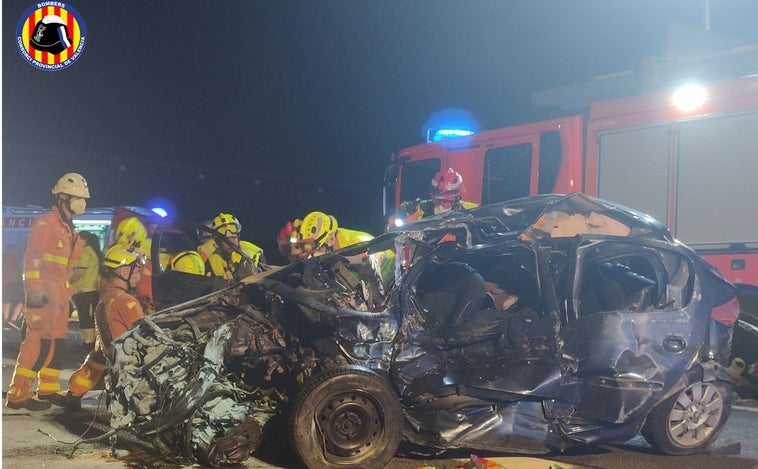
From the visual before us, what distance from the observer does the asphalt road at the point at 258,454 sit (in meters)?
4.65

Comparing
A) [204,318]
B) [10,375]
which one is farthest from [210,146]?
[204,318]

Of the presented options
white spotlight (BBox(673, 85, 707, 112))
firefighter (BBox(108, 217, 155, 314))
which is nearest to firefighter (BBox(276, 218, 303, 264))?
firefighter (BBox(108, 217, 155, 314))

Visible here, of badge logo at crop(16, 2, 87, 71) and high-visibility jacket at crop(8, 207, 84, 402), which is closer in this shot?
high-visibility jacket at crop(8, 207, 84, 402)

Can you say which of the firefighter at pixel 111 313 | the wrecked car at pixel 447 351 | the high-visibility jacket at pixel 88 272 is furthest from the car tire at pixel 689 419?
the high-visibility jacket at pixel 88 272

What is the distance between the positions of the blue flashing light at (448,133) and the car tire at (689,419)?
190 inches

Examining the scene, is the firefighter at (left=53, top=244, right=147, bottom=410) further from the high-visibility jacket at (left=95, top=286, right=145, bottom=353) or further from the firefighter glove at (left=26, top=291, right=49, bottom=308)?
the firefighter glove at (left=26, top=291, right=49, bottom=308)

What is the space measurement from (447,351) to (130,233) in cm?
399

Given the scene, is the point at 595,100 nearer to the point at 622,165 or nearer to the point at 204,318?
the point at 622,165

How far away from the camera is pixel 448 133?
9.46m

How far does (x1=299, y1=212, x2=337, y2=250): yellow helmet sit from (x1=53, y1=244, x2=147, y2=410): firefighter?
1464mm

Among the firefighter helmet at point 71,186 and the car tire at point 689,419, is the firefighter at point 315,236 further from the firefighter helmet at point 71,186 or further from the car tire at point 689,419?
the car tire at point 689,419

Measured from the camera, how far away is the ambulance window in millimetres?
8352

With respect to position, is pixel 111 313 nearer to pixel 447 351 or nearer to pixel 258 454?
pixel 258 454

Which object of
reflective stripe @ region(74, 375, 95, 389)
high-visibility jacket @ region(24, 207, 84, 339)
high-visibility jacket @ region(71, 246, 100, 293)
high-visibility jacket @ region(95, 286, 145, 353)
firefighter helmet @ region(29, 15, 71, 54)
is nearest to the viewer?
high-visibility jacket @ region(95, 286, 145, 353)
